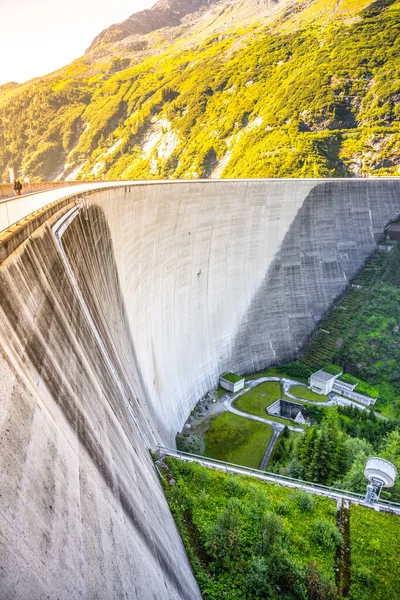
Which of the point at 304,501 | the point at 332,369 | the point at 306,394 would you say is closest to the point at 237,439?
the point at 306,394

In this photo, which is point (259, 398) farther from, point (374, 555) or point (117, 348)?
point (117, 348)

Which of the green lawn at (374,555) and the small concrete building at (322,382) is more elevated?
the green lawn at (374,555)

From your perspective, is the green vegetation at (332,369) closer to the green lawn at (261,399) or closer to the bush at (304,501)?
the green lawn at (261,399)

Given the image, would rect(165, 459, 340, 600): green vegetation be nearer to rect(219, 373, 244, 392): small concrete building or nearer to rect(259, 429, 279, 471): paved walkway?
rect(259, 429, 279, 471): paved walkway

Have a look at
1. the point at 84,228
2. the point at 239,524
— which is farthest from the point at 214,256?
the point at 239,524

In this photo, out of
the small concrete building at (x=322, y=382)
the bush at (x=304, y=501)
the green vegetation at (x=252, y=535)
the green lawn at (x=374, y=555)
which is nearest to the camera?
the green vegetation at (x=252, y=535)

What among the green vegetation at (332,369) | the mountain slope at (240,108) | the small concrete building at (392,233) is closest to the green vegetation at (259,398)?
the green vegetation at (332,369)

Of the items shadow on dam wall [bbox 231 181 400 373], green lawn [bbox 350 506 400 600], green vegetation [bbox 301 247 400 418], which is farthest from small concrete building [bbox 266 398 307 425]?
green lawn [bbox 350 506 400 600]
